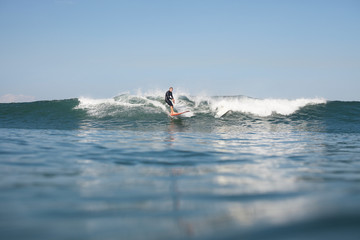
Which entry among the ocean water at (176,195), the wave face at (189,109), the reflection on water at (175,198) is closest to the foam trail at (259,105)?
the wave face at (189,109)

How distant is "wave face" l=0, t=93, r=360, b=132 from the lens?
14703mm

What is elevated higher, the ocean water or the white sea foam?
the white sea foam

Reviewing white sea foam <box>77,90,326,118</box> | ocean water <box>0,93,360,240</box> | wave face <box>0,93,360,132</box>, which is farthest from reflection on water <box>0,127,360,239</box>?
white sea foam <box>77,90,326,118</box>

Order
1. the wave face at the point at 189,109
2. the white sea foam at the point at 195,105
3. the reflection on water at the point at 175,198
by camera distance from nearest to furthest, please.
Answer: the reflection on water at the point at 175,198 → the wave face at the point at 189,109 → the white sea foam at the point at 195,105

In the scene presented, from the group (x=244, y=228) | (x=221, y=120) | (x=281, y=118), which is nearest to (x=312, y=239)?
(x=244, y=228)

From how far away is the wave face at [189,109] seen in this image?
14.7 metres

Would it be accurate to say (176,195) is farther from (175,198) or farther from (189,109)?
(189,109)

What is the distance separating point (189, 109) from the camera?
17.8 metres

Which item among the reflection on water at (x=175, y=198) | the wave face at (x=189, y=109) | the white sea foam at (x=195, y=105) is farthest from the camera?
the white sea foam at (x=195, y=105)

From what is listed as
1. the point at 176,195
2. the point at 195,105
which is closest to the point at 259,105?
the point at 195,105

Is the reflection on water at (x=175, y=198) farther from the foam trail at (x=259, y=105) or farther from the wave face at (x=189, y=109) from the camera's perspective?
the foam trail at (x=259, y=105)

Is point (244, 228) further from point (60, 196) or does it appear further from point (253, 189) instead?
point (60, 196)

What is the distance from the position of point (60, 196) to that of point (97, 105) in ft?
55.6

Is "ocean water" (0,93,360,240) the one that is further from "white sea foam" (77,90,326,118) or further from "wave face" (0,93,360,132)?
"white sea foam" (77,90,326,118)
